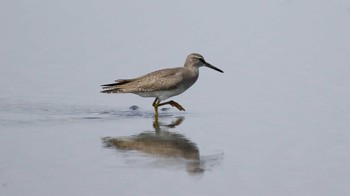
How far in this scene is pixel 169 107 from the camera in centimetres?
1492

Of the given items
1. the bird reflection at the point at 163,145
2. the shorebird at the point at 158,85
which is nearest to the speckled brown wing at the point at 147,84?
the shorebird at the point at 158,85

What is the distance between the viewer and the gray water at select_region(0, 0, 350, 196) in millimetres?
9430

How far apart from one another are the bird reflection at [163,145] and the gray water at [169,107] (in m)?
0.03

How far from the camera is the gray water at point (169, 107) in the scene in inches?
371

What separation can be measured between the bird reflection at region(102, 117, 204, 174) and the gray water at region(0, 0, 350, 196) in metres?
0.03

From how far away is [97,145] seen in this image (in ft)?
36.2

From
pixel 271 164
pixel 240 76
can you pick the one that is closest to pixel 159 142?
pixel 271 164

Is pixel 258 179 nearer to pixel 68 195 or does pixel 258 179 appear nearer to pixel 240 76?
pixel 68 195

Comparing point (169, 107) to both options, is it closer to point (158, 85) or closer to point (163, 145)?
point (158, 85)

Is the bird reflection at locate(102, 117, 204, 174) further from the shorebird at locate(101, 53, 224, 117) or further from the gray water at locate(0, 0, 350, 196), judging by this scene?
the shorebird at locate(101, 53, 224, 117)

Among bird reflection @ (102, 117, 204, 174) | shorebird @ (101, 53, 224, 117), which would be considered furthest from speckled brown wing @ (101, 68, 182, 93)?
bird reflection @ (102, 117, 204, 174)

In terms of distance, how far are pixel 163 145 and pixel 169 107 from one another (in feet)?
12.6

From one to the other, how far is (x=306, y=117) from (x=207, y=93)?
2580mm

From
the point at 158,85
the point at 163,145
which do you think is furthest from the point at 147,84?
the point at 163,145
